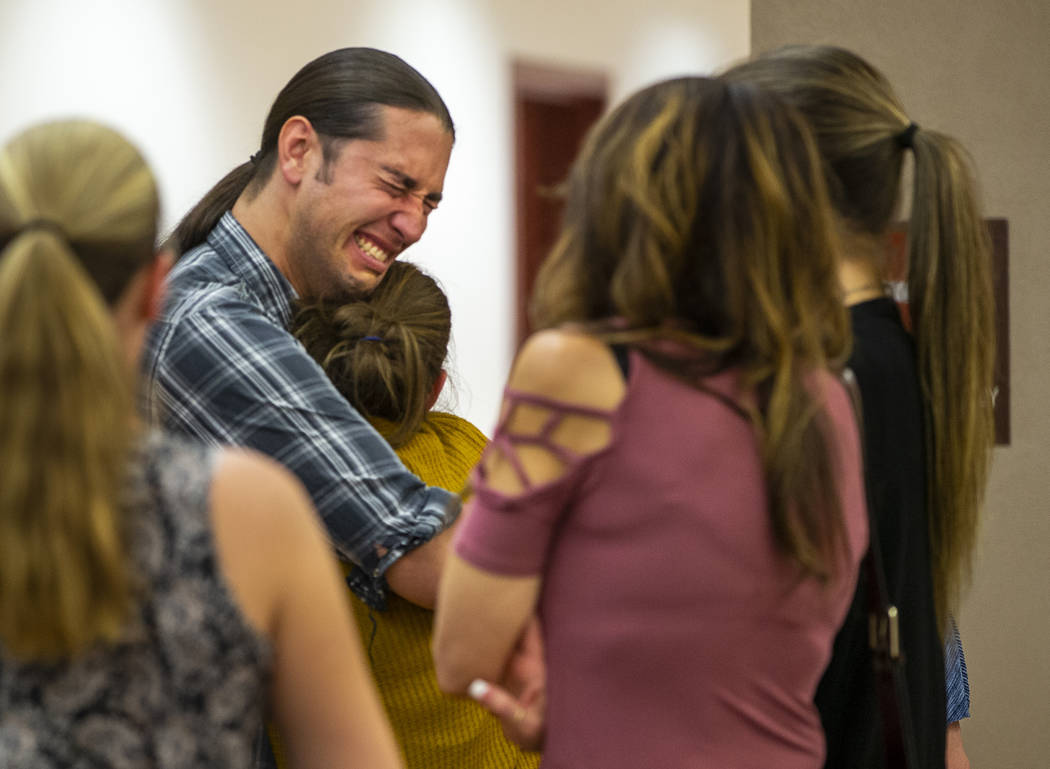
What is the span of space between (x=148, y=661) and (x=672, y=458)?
466 mm

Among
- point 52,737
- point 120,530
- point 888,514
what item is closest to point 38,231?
point 120,530

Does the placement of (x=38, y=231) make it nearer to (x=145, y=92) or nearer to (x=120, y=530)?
(x=120, y=530)

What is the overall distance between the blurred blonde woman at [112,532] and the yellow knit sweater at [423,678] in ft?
2.24

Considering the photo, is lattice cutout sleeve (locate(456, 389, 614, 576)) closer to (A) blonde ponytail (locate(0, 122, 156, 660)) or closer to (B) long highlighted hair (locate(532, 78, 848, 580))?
(B) long highlighted hair (locate(532, 78, 848, 580))

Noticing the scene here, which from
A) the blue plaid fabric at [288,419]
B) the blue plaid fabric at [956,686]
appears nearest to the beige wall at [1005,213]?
the blue plaid fabric at [956,686]

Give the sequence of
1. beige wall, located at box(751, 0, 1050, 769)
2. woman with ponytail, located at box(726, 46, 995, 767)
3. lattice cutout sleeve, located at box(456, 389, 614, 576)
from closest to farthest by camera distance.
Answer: lattice cutout sleeve, located at box(456, 389, 614, 576) → woman with ponytail, located at box(726, 46, 995, 767) → beige wall, located at box(751, 0, 1050, 769)

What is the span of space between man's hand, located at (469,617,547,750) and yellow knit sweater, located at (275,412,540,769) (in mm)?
491

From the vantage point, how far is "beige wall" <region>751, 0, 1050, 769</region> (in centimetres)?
286

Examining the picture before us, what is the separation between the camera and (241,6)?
325cm

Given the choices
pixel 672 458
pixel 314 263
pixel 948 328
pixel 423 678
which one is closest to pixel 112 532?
pixel 672 458

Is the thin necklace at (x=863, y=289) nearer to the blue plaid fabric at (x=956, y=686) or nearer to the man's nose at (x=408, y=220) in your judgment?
the blue plaid fabric at (x=956, y=686)

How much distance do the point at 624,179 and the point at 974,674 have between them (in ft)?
7.57

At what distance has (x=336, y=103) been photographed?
6.48ft

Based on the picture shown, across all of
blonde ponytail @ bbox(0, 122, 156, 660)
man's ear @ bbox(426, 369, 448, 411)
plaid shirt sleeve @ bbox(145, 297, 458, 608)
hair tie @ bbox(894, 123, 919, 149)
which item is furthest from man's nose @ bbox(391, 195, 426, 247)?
blonde ponytail @ bbox(0, 122, 156, 660)
